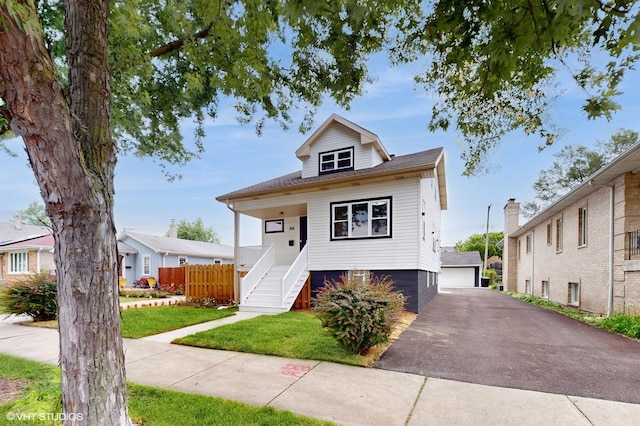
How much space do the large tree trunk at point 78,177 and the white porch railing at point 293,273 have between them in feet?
26.4

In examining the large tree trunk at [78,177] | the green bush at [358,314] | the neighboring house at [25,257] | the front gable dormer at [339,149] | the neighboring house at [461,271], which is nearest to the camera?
the large tree trunk at [78,177]

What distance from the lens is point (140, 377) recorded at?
4.59m

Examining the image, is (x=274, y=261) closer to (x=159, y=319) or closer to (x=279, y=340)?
(x=159, y=319)

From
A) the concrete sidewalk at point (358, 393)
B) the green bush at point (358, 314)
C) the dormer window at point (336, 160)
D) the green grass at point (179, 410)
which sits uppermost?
the dormer window at point (336, 160)

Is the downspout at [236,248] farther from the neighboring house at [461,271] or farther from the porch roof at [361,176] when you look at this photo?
the neighboring house at [461,271]

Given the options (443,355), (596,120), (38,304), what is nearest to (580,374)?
(443,355)

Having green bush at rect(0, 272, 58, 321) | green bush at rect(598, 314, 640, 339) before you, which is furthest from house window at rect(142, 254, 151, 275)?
green bush at rect(598, 314, 640, 339)

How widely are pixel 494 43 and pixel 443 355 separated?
496 cm

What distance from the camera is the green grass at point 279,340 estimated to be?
5.54 m

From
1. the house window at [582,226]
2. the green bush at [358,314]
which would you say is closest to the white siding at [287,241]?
the green bush at [358,314]

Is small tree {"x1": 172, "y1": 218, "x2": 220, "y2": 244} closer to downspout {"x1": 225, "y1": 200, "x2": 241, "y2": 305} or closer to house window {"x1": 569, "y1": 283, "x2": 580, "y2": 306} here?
downspout {"x1": 225, "y1": 200, "x2": 241, "y2": 305}

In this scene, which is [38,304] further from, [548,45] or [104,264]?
[548,45]

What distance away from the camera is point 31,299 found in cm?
898

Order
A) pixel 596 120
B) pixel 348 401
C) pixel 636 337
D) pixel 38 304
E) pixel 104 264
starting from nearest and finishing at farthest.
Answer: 1. pixel 104 264
2. pixel 596 120
3. pixel 348 401
4. pixel 636 337
5. pixel 38 304
